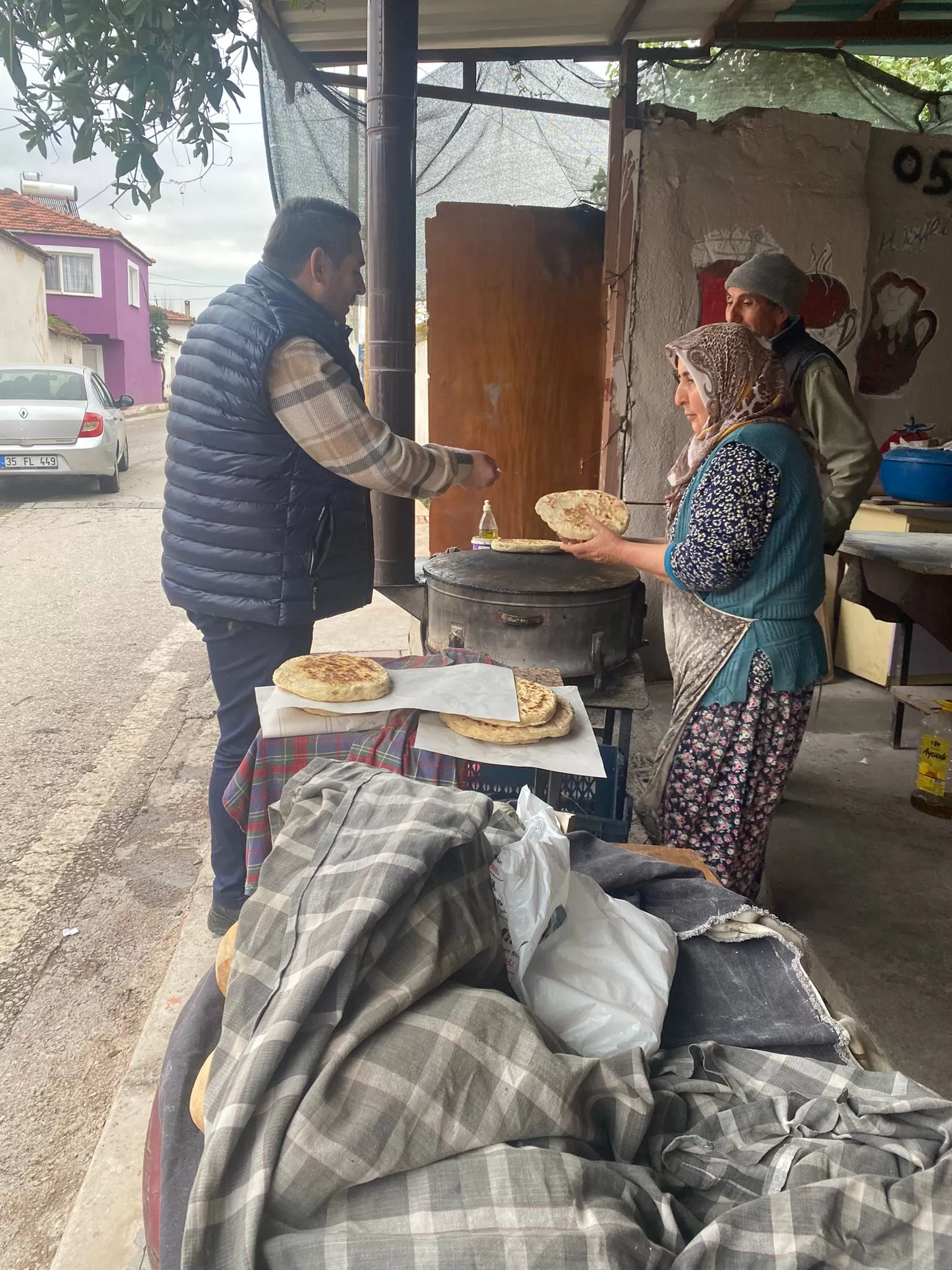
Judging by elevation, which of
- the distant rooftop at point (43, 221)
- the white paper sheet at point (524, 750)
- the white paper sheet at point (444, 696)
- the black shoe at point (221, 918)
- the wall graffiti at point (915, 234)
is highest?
the distant rooftop at point (43, 221)

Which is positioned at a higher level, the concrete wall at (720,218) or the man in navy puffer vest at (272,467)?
the concrete wall at (720,218)

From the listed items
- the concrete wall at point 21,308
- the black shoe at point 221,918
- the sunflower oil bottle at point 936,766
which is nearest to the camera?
the black shoe at point 221,918

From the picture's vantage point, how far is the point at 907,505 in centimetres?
479

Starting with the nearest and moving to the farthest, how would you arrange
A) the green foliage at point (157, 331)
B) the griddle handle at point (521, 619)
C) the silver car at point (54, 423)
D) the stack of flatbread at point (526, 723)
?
1. the stack of flatbread at point (526, 723)
2. the griddle handle at point (521, 619)
3. the silver car at point (54, 423)
4. the green foliage at point (157, 331)

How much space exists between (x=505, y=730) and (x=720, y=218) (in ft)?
14.1

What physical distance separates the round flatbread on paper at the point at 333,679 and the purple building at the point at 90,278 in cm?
3439

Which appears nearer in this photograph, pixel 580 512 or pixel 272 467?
pixel 272 467

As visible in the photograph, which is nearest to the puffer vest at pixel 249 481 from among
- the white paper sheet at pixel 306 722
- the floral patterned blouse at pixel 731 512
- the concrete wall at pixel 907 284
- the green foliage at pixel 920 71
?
the white paper sheet at pixel 306 722

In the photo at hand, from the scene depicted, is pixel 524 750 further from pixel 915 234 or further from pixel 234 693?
pixel 915 234

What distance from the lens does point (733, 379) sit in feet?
8.16

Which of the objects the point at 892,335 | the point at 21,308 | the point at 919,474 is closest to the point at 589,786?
the point at 919,474

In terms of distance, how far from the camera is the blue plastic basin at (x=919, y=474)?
458 centimetres

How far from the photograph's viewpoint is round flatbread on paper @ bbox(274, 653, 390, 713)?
207cm

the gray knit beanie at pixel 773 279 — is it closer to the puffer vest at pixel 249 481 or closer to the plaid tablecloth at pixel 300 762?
the puffer vest at pixel 249 481
